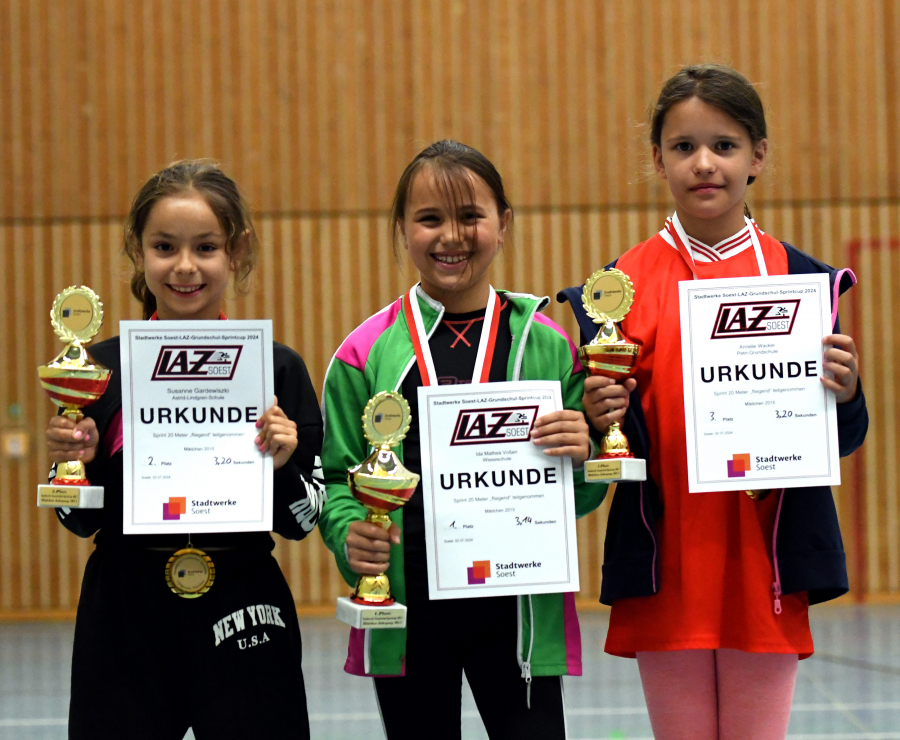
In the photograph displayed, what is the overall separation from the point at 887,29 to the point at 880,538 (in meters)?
3.27

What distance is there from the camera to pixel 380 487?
1.74m

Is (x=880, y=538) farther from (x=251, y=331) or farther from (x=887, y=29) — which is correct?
(x=251, y=331)

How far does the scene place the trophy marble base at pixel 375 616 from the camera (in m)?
1.71

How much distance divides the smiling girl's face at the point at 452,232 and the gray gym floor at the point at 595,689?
92.1 inches

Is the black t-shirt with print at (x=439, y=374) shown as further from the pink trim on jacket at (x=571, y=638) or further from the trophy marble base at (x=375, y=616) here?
the pink trim on jacket at (x=571, y=638)

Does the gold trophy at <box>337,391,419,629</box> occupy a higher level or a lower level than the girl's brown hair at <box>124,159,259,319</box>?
lower

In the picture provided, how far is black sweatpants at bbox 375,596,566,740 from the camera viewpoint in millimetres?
1799

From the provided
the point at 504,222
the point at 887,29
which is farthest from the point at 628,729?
the point at 887,29

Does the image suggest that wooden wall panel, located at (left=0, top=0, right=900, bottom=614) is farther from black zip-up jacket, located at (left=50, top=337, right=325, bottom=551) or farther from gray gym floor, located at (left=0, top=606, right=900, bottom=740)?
black zip-up jacket, located at (left=50, top=337, right=325, bottom=551)

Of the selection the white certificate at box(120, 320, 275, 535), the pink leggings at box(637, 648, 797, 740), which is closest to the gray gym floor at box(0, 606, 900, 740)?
the pink leggings at box(637, 648, 797, 740)

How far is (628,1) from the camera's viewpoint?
634 cm

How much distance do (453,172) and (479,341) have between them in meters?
0.33

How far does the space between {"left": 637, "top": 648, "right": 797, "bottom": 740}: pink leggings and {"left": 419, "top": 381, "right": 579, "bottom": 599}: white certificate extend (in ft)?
0.91

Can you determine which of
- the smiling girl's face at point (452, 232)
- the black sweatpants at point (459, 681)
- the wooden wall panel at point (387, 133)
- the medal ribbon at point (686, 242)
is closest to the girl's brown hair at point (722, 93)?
the medal ribbon at point (686, 242)
